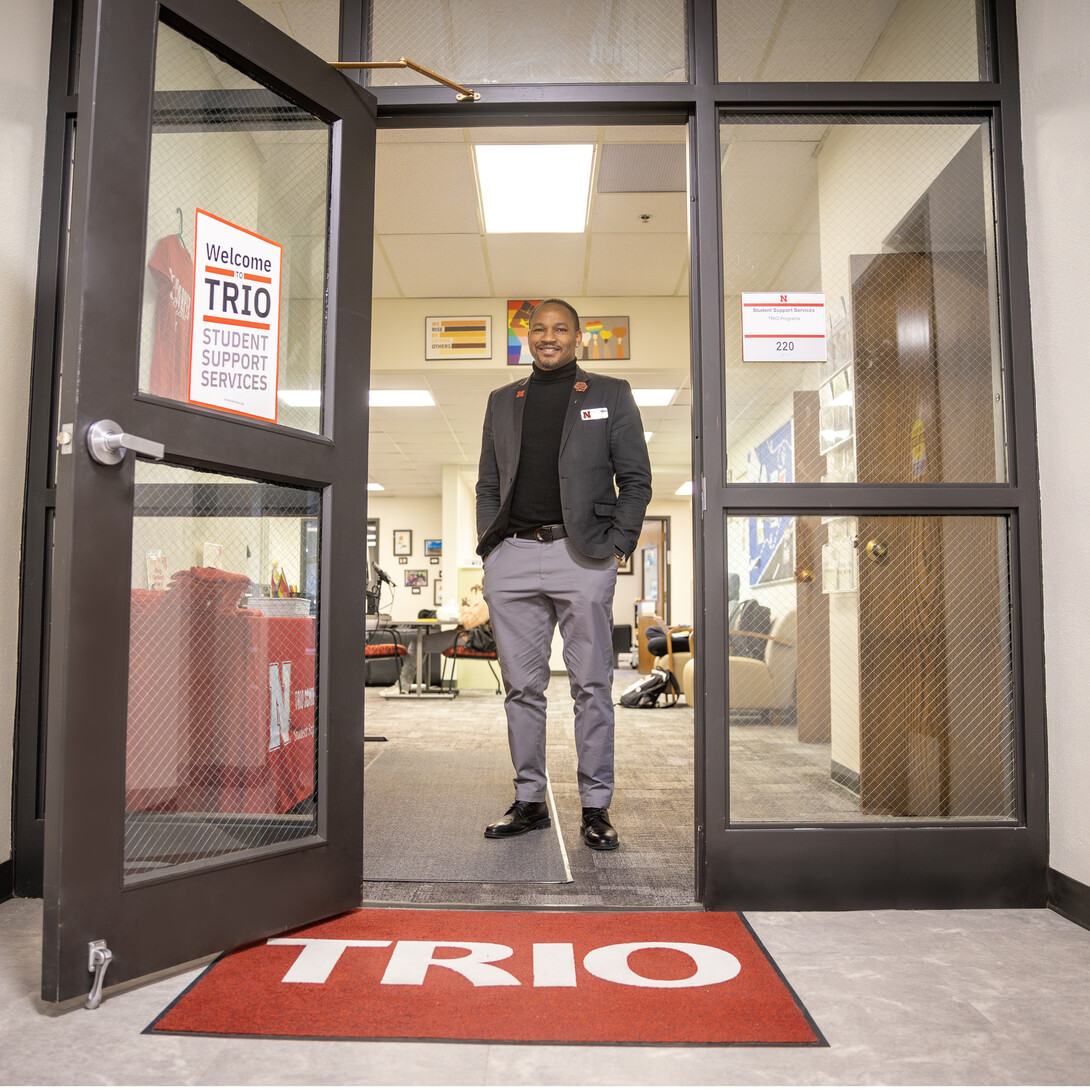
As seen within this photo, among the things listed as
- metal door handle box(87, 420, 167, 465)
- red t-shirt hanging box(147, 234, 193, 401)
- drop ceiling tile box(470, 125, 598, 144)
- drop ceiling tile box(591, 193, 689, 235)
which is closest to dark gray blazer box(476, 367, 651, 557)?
red t-shirt hanging box(147, 234, 193, 401)

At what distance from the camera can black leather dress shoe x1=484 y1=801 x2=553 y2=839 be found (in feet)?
8.30

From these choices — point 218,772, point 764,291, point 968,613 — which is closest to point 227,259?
point 218,772

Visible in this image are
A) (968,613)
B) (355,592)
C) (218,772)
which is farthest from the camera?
(968,613)

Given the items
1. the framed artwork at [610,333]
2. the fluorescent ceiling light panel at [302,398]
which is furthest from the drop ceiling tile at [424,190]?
the fluorescent ceiling light panel at [302,398]

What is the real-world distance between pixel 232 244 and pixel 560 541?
116cm

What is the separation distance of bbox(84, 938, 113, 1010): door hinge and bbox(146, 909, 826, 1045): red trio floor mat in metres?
0.13

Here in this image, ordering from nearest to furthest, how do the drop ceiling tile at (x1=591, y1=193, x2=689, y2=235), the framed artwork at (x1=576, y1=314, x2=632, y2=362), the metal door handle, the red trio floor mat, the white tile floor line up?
the white tile floor, the red trio floor mat, the metal door handle, the drop ceiling tile at (x1=591, y1=193, x2=689, y2=235), the framed artwork at (x1=576, y1=314, x2=632, y2=362)

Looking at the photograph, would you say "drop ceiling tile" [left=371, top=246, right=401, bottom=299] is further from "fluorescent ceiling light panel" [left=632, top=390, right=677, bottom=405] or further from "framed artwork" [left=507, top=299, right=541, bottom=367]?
"fluorescent ceiling light panel" [left=632, top=390, right=677, bottom=405]

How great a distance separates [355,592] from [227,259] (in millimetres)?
777

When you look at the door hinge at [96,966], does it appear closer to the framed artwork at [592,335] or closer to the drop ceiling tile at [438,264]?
the drop ceiling tile at [438,264]

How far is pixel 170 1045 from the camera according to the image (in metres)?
1.31

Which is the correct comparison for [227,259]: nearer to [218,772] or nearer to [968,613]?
[218,772]

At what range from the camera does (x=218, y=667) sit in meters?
1.80

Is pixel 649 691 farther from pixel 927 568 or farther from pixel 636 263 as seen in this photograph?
pixel 927 568
